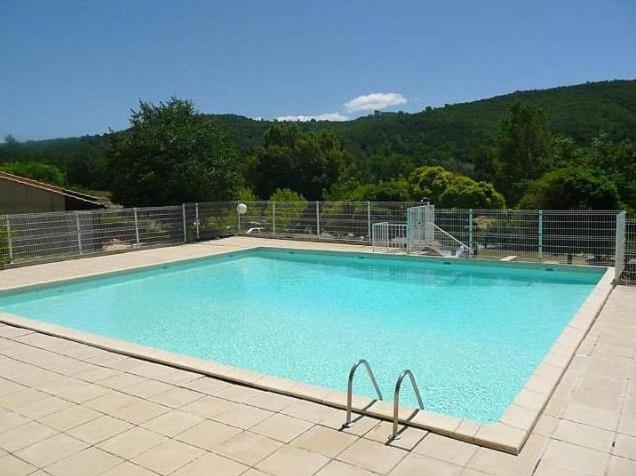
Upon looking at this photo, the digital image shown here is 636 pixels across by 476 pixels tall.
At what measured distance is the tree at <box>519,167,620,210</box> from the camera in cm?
1166

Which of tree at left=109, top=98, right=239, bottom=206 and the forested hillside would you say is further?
the forested hillside

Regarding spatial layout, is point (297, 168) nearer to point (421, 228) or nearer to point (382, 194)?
point (382, 194)

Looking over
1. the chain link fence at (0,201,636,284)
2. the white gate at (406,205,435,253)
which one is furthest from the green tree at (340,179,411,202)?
the white gate at (406,205,435,253)

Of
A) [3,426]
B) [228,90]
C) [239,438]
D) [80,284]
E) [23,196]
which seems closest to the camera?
[239,438]

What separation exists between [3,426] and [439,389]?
12.5 feet

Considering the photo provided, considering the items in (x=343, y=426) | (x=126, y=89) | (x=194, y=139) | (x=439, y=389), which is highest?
(x=126, y=89)

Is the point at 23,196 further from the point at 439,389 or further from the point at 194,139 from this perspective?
the point at 439,389

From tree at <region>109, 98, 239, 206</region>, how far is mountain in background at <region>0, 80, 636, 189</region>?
1.30 metres

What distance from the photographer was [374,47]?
16.0m

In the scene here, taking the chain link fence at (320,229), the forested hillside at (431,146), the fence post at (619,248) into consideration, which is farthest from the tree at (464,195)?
the fence post at (619,248)

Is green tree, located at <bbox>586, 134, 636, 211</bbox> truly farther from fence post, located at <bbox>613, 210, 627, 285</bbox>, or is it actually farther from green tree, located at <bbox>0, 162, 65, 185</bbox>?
green tree, located at <bbox>0, 162, 65, 185</bbox>

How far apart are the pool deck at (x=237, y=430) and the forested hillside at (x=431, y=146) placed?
38.0 ft

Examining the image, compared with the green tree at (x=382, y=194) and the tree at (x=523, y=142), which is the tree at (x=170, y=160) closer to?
the green tree at (x=382, y=194)

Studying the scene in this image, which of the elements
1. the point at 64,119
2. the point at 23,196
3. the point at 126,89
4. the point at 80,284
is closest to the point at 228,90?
the point at 126,89
